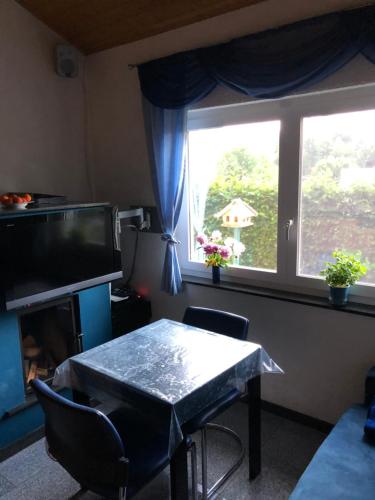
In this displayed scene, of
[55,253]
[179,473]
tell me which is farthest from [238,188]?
[179,473]

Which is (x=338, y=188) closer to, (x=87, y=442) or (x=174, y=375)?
(x=174, y=375)

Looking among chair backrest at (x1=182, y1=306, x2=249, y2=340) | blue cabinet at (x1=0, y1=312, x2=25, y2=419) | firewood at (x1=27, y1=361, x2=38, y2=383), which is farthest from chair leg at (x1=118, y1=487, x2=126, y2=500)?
firewood at (x1=27, y1=361, x2=38, y2=383)

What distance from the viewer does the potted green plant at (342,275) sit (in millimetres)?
2320

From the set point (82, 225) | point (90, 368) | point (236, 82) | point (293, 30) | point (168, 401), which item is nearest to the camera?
point (168, 401)

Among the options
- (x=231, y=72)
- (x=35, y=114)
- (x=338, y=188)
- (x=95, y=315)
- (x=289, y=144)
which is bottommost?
(x=95, y=315)

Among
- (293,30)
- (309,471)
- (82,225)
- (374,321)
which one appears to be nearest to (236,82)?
(293,30)

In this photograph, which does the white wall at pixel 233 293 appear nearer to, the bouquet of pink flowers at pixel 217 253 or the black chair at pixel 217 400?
A: the bouquet of pink flowers at pixel 217 253

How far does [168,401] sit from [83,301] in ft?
4.54

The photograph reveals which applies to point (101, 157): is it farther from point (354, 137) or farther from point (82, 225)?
point (354, 137)

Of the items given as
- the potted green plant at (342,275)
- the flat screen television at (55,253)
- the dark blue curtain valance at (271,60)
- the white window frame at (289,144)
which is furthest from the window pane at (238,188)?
the flat screen television at (55,253)

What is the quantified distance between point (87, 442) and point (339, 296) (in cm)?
153

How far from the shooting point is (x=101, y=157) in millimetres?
3496

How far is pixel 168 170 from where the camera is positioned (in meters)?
2.98

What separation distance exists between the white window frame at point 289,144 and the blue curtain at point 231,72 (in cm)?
17
